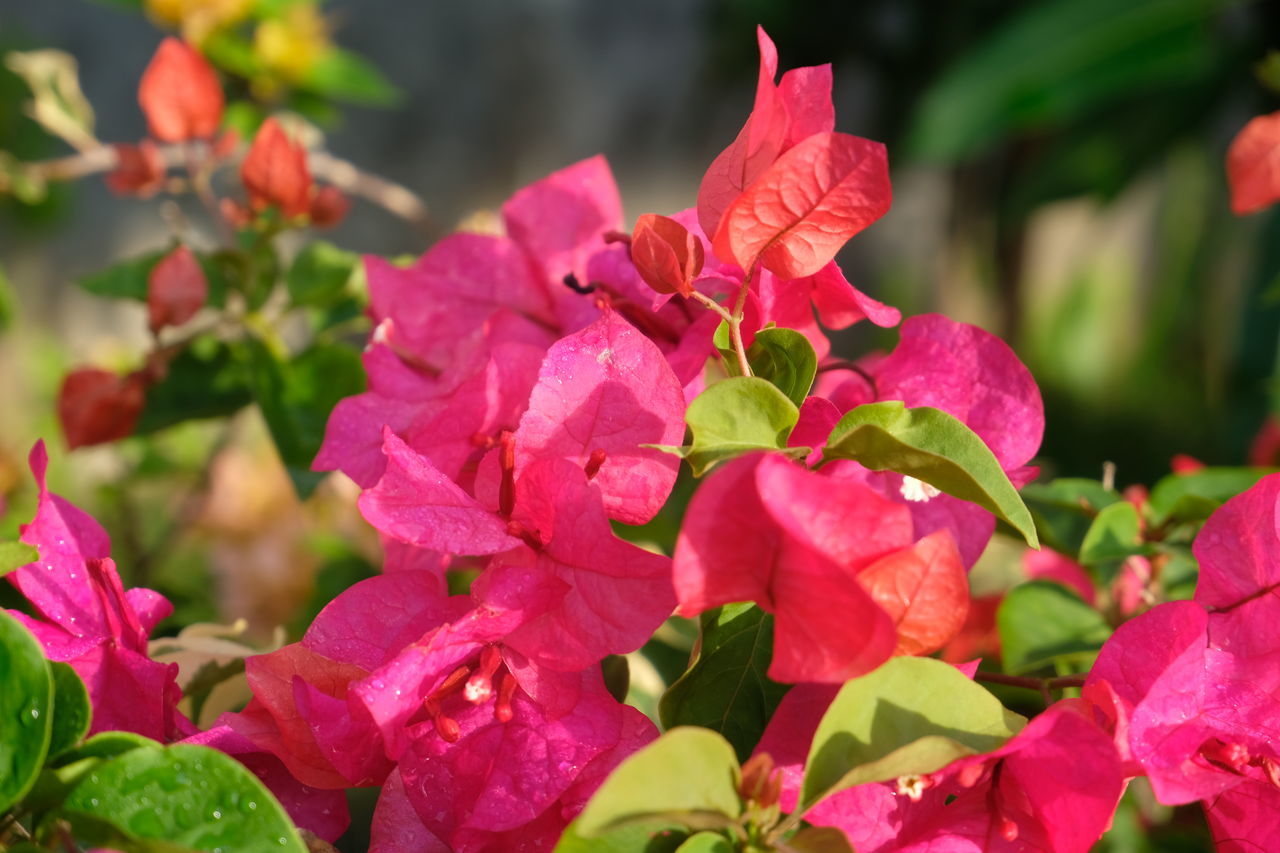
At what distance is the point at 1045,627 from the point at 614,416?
26 cm

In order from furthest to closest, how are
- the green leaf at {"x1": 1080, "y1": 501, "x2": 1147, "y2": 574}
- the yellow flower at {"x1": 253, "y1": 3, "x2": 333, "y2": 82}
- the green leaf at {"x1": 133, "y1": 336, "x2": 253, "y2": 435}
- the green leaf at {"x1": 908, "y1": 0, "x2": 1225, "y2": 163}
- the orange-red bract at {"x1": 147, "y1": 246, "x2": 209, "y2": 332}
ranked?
the green leaf at {"x1": 908, "y1": 0, "x2": 1225, "y2": 163} < the yellow flower at {"x1": 253, "y1": 3, "x2": 333, "y2": 82} < the green leaf at {"x1": 133, "y1": 336, "x2": 253, "y2": 435} < the orange-red bract at {"x1": 147, "y1": 246, "x2": 209, "y2": 332} < the green leaf at {"x1": 1080, "y1": 501, "x2": 1147, "y2": 574}

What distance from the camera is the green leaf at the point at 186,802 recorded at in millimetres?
265

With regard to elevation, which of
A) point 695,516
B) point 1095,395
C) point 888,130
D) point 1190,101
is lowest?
point 1095,395

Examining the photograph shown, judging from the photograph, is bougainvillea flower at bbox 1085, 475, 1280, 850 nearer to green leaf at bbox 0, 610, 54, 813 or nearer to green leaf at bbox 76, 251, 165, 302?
green leaf at bbox 0, 610, 54, 813

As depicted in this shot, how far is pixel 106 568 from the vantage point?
353 mm

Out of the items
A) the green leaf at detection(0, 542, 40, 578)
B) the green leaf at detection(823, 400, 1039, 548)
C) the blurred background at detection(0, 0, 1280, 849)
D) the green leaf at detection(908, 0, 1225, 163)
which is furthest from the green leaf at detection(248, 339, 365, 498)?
the green leaf at detection(908, 0, 1225, 163)

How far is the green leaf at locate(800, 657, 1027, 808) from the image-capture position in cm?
29

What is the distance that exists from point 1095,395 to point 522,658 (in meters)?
3.10

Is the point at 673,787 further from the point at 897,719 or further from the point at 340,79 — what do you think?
the point at 340,79

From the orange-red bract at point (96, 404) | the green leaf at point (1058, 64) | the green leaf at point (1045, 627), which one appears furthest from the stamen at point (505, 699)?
the green leaf at point (1058, 64)

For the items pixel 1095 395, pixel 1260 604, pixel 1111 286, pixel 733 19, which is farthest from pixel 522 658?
pixel 1111 286

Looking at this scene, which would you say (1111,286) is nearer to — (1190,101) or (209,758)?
(1190,101)

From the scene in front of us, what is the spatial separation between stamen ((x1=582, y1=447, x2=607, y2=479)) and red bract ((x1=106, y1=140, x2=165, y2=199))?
0.50 meters

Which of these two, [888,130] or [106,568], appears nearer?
[106,568]
